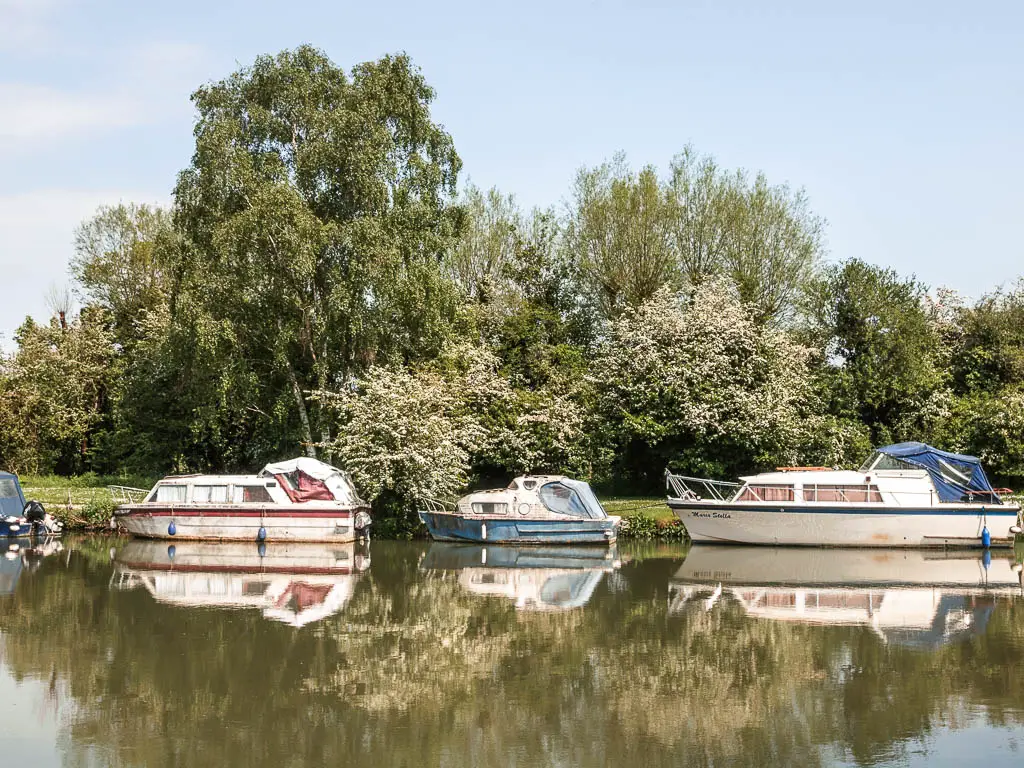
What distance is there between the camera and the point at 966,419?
134ft

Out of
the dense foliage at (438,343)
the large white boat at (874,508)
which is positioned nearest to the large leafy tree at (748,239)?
the dense foliage at (438,343)

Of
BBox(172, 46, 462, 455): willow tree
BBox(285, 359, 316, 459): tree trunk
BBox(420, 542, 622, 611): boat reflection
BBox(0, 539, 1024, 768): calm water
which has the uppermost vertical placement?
BBox(172, 46, 462, 455): willow tree

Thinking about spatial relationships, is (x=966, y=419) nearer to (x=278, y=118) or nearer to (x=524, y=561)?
(x=524, y=561)

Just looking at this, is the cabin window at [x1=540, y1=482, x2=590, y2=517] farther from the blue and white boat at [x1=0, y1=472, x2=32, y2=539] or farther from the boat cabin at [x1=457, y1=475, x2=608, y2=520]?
the blue and white boat at [x1=0, y1=472, x2=32, y2=539]

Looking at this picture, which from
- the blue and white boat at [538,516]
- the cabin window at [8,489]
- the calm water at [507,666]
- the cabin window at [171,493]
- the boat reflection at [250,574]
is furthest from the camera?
the cabin window at [8,489]

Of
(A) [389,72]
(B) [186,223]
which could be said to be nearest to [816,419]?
→ (A) [389,72]

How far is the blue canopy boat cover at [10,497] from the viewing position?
34.0m

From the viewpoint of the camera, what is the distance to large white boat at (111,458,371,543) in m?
32.0

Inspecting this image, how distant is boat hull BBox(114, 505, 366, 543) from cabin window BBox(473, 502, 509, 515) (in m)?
3.78

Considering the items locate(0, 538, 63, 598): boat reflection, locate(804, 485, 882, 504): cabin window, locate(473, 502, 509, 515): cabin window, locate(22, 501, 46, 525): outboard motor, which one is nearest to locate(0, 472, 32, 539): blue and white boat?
locate(22, 501, 46, 525): outboard motor

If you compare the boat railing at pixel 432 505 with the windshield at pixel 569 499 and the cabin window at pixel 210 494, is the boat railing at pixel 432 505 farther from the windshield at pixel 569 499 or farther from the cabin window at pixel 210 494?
the cabin window at pixel 210 494

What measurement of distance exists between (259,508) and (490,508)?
7227 millimetres

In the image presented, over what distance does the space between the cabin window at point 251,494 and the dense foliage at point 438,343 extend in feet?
10.7

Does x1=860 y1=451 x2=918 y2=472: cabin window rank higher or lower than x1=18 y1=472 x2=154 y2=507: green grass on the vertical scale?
higher
